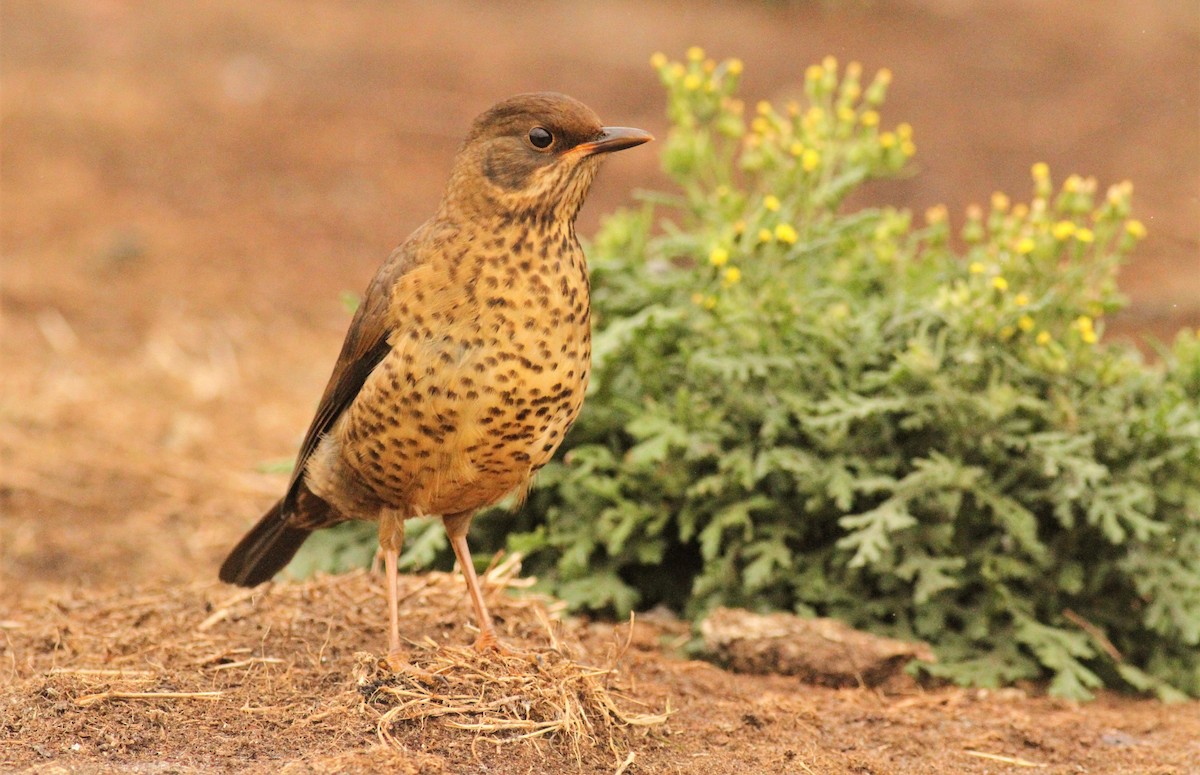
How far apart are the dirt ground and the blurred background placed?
3 cm

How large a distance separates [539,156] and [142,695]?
6.00ft

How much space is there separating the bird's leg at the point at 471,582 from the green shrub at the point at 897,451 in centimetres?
→ 73

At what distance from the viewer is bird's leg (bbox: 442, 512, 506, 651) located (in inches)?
167

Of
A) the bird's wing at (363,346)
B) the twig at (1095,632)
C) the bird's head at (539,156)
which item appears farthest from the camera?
the twig at (1095,632)

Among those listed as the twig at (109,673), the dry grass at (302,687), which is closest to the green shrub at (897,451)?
the dry grass at (302,687)

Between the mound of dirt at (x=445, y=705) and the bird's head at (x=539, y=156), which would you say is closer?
the mound of dirt at (x=445, y=705)

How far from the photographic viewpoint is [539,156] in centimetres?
403

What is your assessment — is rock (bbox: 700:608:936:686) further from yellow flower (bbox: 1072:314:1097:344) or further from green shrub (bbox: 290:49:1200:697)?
yellow flower (bbox: 1072:314:1097:344)

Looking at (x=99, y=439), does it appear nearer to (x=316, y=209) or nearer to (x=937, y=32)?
(x=316, y=209)

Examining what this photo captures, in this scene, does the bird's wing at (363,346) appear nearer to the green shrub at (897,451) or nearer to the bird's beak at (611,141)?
the bird's beak at (611,141)

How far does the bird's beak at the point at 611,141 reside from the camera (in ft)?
12.9

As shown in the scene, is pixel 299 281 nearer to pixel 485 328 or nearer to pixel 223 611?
pixel 223 611

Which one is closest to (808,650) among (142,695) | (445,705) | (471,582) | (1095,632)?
(1095,632)

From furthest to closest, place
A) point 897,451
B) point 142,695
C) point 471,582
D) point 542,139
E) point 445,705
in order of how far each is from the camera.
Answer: point 897,451 → point 471,582 → point 542,139 → point 142,695 → point 445,705
